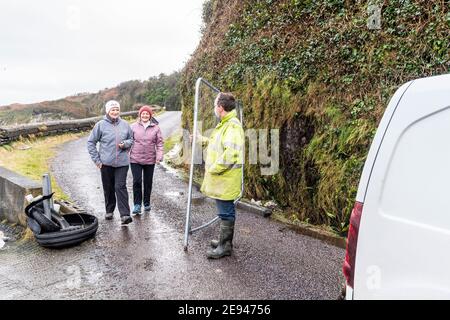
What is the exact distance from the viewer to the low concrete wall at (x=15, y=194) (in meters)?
6.16

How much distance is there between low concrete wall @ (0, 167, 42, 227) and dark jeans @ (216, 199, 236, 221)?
3.07 m

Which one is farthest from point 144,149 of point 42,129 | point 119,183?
point 42,129

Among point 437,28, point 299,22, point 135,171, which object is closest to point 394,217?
point 437,28

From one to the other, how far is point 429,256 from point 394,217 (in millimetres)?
260

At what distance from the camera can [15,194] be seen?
6.43m

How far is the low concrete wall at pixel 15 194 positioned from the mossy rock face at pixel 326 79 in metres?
4.01

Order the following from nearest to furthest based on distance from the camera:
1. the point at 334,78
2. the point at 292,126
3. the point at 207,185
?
the point at 207,185, the point at 334,78, the point at 292,126

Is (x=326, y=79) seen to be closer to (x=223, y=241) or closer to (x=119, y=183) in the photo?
(x=223, y=241)

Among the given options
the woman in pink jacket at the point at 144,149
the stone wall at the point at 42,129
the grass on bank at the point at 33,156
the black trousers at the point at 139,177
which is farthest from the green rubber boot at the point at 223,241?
the stone wall at the point at 42,129

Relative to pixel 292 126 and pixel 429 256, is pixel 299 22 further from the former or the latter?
pixel 429 256

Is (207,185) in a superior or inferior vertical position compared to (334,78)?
inferior

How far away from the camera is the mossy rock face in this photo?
597 cm

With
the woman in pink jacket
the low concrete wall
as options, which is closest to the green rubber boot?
the woman in pink jacket
